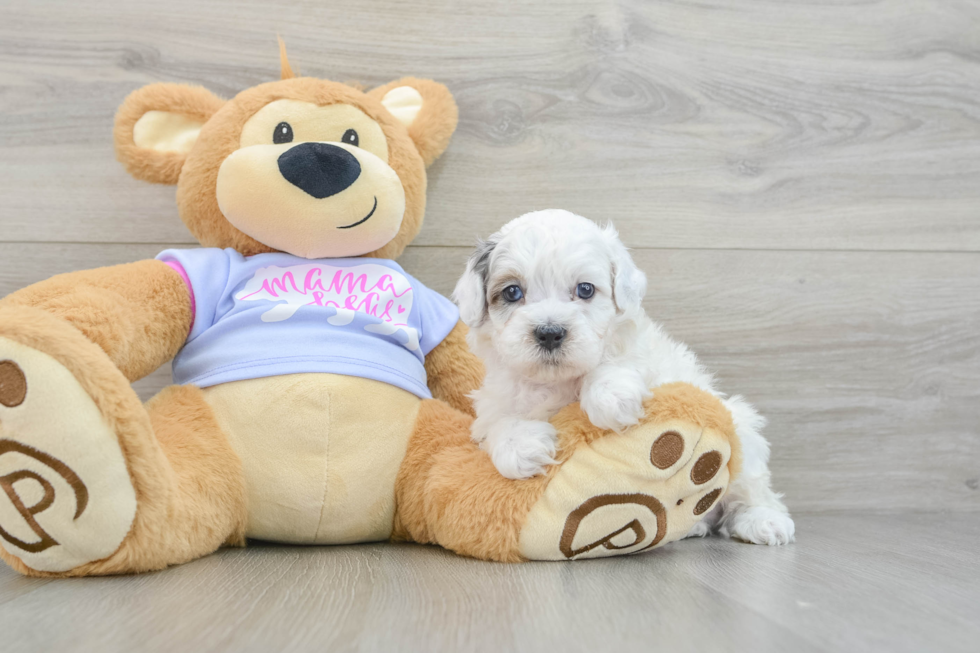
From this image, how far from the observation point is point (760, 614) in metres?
0.84

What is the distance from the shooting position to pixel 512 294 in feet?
3.86

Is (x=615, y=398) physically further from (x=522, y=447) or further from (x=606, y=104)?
(x=606, y=104)

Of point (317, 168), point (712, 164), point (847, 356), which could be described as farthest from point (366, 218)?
point (847, 356)

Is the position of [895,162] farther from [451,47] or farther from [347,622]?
[347,622]

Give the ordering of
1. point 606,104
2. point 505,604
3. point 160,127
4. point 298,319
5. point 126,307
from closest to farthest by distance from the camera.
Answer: point 505,604 → point 126,307 → point 298,319 → point 160,127 → point 606,104

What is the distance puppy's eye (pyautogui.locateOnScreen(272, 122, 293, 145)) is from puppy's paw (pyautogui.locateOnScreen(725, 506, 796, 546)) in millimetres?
1125

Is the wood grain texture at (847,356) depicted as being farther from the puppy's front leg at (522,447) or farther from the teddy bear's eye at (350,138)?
the puppy's front leg at (522,447)

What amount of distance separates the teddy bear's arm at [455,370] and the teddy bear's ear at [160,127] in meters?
0.63

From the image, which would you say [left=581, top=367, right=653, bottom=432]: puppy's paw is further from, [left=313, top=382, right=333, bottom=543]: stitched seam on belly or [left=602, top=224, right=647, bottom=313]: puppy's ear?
[left=313, top=382, right=333, bottom=543]: stitched seam on belly

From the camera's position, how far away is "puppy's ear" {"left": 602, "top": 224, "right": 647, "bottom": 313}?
3.84ft

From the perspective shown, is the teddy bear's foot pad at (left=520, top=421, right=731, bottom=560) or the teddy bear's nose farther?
the teddy bear's nose

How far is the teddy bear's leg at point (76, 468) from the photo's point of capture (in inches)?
35.6

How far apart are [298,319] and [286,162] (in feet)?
0.92

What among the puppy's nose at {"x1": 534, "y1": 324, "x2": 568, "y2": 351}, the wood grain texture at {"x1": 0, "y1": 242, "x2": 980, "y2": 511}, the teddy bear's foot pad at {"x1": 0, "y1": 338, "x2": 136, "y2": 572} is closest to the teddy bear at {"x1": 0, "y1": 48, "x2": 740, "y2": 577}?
the teddy bear's foot pad at {"x1": 0, "y1": 338, "x2": 136, "y2": 572}
